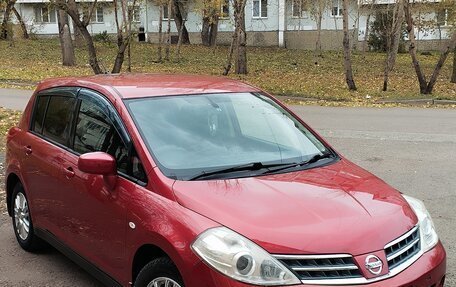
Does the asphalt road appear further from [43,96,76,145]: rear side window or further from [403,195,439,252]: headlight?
[43,96,76,145]: rear side window

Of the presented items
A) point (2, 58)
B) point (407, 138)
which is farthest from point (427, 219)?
point (2, 58)

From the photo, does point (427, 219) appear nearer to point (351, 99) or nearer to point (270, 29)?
point (351, 99)

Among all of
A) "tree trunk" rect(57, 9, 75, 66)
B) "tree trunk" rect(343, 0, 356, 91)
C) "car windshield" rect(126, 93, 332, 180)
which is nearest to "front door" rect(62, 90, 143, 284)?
"car windshield" rect(126, 93, 332, 180)

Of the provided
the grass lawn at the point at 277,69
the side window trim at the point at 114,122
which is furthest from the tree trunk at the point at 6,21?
the side window trim at the point at 114,122

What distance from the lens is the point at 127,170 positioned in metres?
3.52

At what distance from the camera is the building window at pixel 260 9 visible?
4344 cm

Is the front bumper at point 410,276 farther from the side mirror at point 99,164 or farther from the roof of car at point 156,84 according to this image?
the roof of car at point 156,84

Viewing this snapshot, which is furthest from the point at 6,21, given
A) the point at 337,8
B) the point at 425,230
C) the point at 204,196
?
the point at 425,230

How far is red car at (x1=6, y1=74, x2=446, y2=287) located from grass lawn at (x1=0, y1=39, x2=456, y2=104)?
1364 cm

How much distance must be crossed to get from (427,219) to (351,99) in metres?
14.4

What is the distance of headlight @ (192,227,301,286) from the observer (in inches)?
105

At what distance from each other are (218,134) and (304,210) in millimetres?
1097

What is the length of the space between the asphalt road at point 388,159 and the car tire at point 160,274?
1.29 meters

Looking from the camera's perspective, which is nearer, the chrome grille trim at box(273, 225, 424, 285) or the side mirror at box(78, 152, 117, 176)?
the chrome grille trim at box(273, 225, 424, 285)
